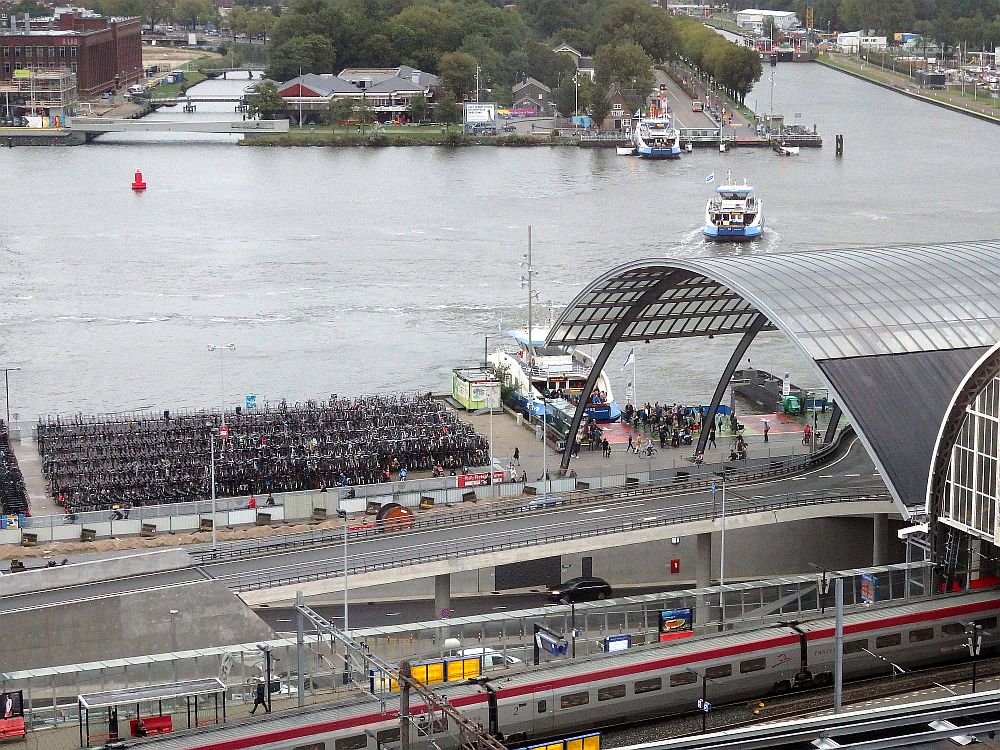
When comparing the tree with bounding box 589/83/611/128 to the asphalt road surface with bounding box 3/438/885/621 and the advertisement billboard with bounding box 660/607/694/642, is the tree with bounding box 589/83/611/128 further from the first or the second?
the advertisement billboard with bounding box 660/607/694/642

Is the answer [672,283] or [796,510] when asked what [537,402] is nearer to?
[672,283]

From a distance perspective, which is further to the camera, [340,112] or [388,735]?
[340,112]

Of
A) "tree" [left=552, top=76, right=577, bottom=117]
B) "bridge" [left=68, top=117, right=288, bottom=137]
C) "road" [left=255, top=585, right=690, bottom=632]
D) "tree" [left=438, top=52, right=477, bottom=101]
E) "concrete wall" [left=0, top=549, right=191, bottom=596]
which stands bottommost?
"road" [left=255, top=585, right=690, bottom=632]

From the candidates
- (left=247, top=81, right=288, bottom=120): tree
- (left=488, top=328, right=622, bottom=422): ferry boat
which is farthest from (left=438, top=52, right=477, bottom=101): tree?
(left=488, top=328, right=622, bottom=422): ferry boat

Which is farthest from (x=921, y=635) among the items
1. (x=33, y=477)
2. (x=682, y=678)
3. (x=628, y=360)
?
(x=628, y=360)

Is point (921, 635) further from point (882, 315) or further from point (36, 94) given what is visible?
point (36, 94)

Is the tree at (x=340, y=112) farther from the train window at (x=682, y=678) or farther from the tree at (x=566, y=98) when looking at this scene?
the train window at (x=682, y=678)
